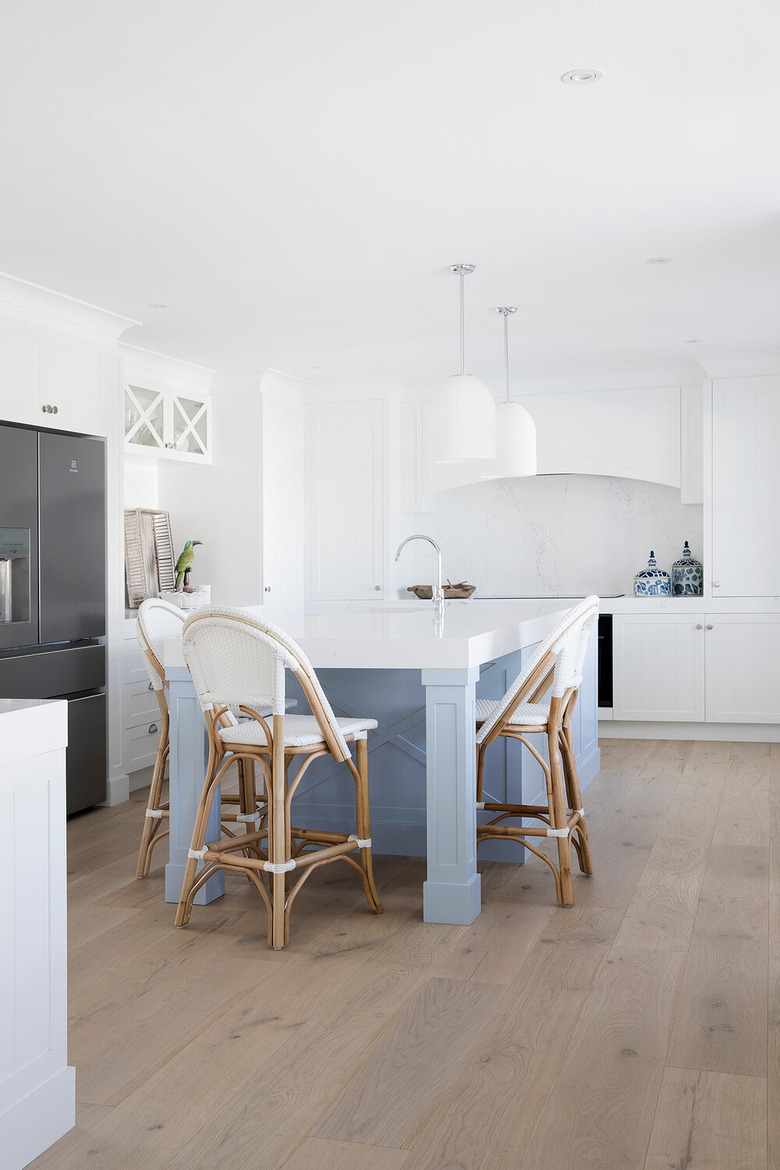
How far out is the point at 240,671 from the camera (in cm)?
292

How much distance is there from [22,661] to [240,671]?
1696 mm

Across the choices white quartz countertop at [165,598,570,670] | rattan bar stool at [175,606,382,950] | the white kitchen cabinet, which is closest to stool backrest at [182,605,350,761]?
rattan bar stool at [175,606,382,950]

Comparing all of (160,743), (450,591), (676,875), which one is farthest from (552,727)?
(450,591)

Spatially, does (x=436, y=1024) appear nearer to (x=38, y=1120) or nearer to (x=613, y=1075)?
(x=613, y=1075)

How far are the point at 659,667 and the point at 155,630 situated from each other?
355 cm

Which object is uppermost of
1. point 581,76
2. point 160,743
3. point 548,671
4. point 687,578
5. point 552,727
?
point 581,76

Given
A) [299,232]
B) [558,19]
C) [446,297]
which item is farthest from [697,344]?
[558,19]

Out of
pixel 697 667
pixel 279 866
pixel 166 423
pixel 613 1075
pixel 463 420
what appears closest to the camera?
pixel 613 1075

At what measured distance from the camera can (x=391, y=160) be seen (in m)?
2.99

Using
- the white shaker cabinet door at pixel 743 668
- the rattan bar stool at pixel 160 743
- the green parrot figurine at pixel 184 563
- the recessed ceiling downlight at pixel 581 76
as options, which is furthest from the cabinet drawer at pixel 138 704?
the recessed ceiling downlight at pixel 581 76

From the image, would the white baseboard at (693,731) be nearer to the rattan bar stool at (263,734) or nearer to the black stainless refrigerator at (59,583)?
the black stainless refrigerator at (59,583)

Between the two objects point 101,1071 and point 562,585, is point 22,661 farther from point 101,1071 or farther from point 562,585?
point 562,585

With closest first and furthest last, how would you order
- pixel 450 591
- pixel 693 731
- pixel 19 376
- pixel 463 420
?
pixel 463 420 < pixel 19 376 < pixel 693 731 < pixel 450 591

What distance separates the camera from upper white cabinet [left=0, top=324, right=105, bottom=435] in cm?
423
